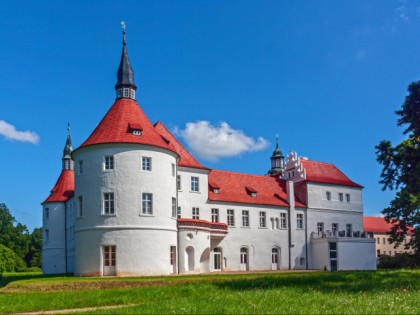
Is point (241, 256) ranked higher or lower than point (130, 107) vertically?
lower

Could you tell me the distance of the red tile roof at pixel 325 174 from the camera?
51481mm

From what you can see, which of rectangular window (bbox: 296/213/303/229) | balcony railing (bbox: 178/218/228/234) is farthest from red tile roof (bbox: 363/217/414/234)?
balcony railing (bbox: 178/218/228/234)

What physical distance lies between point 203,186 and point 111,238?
11556 millimetres

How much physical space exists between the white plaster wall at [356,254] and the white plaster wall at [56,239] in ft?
82.9

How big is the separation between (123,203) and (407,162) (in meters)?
17.2

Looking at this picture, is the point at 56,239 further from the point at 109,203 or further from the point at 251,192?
the point at 251,192

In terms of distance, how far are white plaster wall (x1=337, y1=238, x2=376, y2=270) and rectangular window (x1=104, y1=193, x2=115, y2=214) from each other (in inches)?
919

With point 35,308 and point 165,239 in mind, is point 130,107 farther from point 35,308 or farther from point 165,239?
point 35,308

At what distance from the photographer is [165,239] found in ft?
115

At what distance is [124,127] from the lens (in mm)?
35531

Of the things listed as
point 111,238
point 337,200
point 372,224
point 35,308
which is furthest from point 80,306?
point 372,224

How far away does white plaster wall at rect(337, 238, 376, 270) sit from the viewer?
48.2 metres

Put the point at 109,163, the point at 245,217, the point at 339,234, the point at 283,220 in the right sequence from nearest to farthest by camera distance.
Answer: the point at 109,163 → the point at 245,217 → the point at 283,220 → the point at 339,234

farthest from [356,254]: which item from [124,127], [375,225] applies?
[375,225]
